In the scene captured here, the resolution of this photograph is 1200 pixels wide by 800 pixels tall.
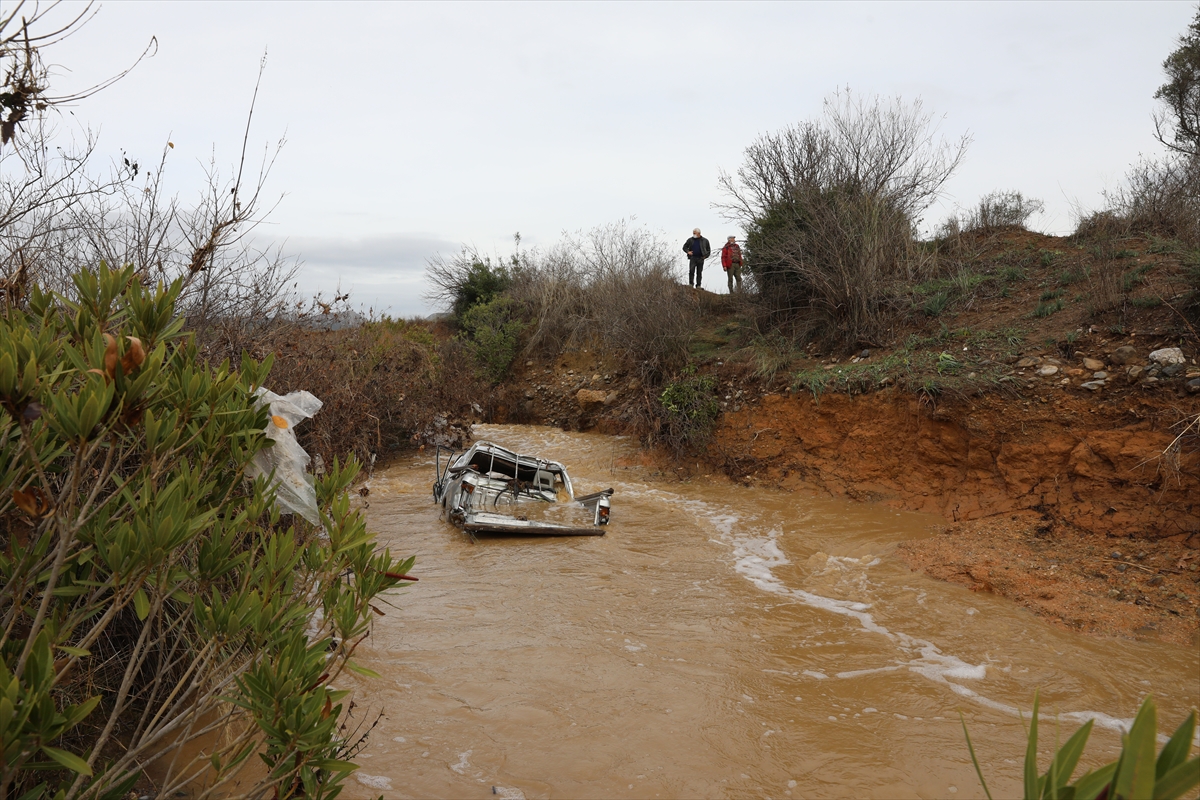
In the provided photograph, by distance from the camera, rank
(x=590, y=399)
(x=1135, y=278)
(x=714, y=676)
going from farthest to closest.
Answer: (x=590, y=399) < (x=1135, y=278) < (x=714, y=676)

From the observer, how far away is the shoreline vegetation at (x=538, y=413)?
2156 mm

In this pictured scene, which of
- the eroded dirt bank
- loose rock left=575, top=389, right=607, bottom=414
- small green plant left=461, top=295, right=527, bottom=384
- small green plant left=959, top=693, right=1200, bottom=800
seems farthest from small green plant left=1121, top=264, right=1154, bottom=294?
small green plant left=461, top=295, right=527, bottom=384

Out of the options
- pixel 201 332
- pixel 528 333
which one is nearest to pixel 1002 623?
pixel 201 332

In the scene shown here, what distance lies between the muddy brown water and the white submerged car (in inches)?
13.3

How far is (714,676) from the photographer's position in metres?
5.79

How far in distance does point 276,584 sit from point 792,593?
21.4 feet

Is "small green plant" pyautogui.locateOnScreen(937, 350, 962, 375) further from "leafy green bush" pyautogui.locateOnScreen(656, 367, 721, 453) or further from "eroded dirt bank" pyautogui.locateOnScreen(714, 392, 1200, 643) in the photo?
"leafy green bush" pyautogui.locateOnScreen(656, 367, 721, 453)

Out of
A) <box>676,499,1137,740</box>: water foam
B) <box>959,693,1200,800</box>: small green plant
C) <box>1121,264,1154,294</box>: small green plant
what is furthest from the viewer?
<box>1121,264,1154,294</box>: small green plant

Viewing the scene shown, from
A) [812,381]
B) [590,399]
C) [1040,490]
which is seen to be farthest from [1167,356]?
[590,399]

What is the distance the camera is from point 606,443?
1559cm

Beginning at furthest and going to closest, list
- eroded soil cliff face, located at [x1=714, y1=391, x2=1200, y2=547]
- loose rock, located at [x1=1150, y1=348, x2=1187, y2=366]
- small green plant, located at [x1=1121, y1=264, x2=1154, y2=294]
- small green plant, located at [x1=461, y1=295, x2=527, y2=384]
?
small green plant, located at [x1=461, y1=295, x2=527, y2=384], small green plant, located at [x1=1121, y1=264, x2=1154, y2=294], loose rock, located at [x1=1150, y1=348, x2=1187, y2=366], eroded soil cliff face, located at [x1=714, y1=391, x2=1200, y2=547]

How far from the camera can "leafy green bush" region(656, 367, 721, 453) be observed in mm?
13266

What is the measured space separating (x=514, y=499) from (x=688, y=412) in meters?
4.75

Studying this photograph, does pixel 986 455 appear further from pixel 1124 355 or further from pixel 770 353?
pixel 770 353
